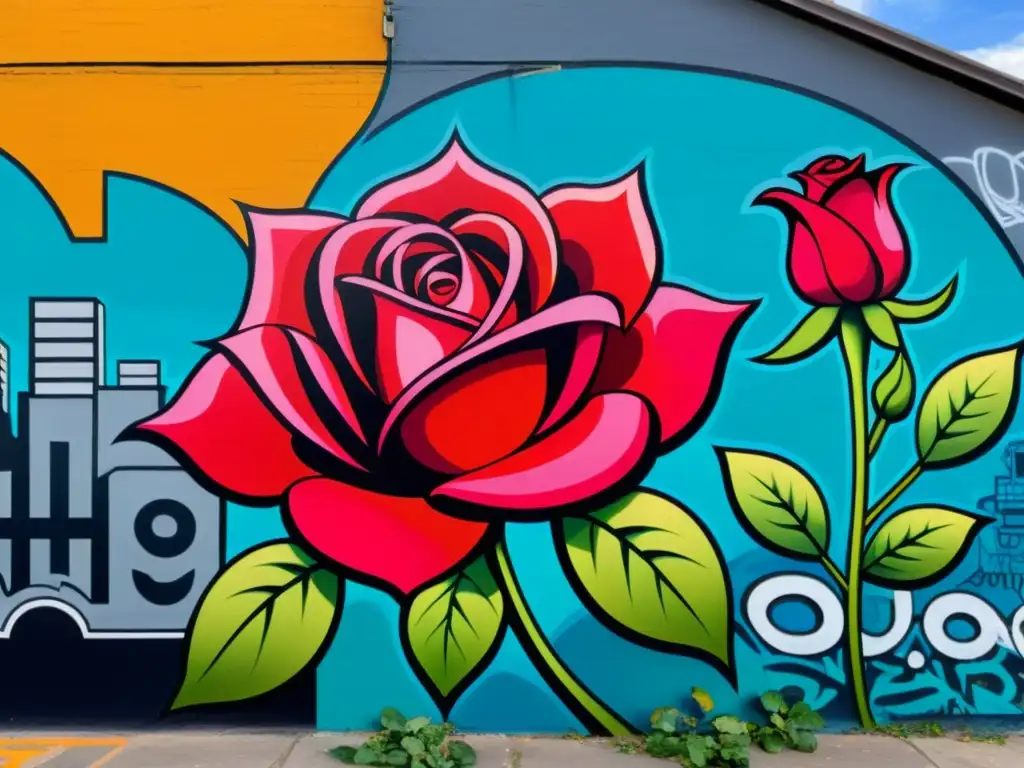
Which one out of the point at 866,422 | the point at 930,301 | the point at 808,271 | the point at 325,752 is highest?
the point at 808,271

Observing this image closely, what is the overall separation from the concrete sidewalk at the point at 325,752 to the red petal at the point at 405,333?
80.5 inches

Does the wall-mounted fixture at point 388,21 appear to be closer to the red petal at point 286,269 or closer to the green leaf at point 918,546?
the red petal at point 286,269

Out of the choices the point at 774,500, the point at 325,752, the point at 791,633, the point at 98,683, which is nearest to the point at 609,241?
the point at 774,500

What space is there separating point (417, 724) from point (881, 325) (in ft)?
11.5

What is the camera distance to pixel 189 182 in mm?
4488

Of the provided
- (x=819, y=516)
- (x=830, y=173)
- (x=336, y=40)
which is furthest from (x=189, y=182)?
(x=819, y=516)

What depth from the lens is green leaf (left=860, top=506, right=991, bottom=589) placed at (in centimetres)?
444

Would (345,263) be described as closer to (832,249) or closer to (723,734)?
(832,249)

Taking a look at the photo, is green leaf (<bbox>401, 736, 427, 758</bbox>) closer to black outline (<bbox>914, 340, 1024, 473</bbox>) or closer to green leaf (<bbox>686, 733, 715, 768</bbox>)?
green leaf (<bbox>686, 733, 715, 768</bbox>)

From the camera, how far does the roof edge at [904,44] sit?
435 centimetres

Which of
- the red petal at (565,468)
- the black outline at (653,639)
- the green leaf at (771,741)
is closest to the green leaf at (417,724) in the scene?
the black outline at (653,639)

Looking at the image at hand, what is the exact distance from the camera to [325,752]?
4148 mm

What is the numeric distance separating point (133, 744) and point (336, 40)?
4269 millimetres

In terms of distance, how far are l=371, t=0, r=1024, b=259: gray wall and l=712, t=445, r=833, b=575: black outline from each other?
1.89m
